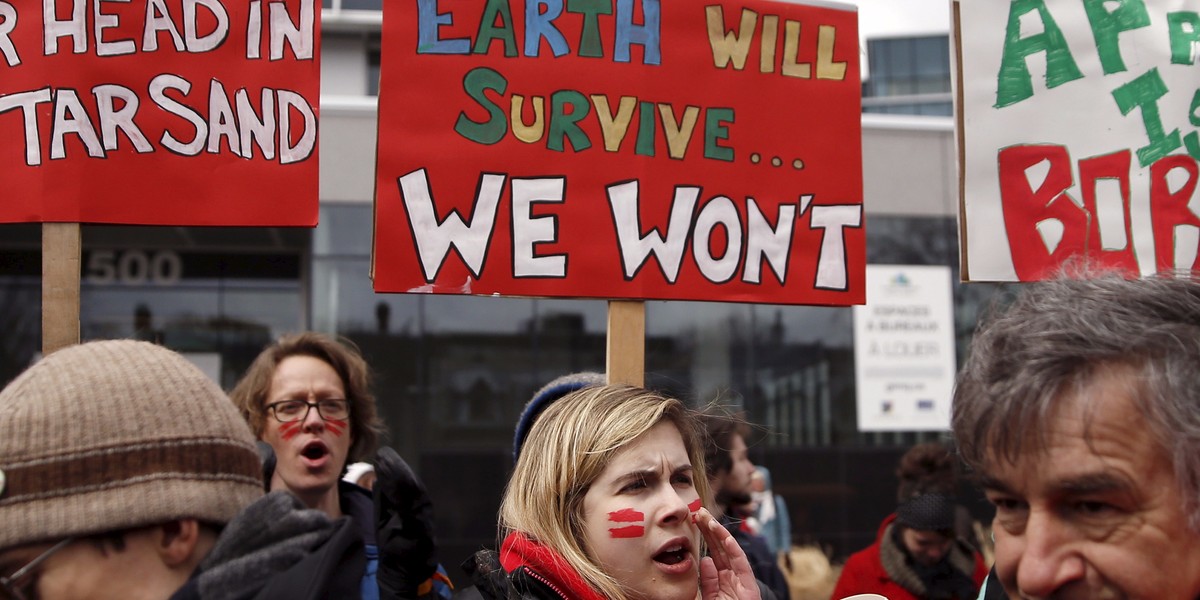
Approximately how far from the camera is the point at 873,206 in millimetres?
13398

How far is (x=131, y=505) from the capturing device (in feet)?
5.04

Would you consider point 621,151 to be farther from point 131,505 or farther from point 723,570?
point 131,505

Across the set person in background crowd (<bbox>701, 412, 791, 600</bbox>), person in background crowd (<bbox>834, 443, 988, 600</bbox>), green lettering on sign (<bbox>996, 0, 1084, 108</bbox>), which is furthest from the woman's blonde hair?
person in background crowd (<bbox>834, 443, 988, 600</bbox>)

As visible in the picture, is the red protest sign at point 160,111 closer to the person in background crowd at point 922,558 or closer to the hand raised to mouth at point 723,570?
the hand raised to mouth at point 723,570

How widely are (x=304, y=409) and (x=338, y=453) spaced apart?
0.19m

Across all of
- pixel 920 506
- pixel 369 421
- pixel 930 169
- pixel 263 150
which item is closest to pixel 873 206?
pixel 930 169

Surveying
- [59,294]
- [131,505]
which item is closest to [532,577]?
[131,505]

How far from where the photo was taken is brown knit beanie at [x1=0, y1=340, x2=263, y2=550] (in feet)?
5.00

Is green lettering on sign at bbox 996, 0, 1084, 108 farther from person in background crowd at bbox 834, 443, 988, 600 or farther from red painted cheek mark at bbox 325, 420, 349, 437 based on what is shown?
red painted cheek mark at bbox 325, 420, 349, 437

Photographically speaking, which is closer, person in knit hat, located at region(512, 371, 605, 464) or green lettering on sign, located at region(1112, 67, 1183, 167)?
person in knit hat, located at region(512, 371, 605, 464)

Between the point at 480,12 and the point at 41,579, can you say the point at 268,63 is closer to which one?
the point at 480,12

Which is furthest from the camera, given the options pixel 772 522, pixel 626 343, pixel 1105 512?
pixel 772 522

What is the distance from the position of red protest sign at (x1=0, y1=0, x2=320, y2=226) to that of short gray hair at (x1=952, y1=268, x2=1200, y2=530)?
1.94 metres

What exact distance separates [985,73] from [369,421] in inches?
95.3
